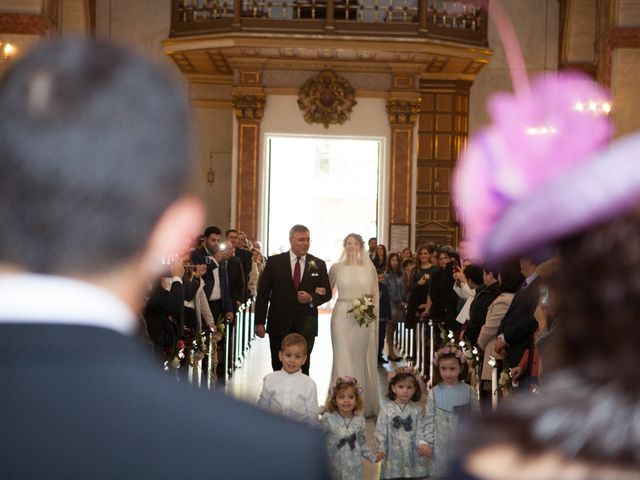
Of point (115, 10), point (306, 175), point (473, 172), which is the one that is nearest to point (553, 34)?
point (306, 175)

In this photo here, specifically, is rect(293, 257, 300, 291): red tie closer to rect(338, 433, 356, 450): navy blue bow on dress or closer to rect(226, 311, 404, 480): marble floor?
rect(226, 311, 404, 480): marble floor

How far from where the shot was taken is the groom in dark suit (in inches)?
494

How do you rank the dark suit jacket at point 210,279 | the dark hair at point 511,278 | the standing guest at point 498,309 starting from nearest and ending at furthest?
the standing guest at point 498,309 < the dark hair at point 511,278 < the dark suit jacket at point 210,279

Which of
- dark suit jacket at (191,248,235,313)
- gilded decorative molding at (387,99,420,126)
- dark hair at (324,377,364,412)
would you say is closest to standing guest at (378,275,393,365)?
dark suit jacket at (191,248,235,313)

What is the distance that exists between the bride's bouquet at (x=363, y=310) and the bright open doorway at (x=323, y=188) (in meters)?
13.1

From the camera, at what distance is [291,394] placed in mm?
8516

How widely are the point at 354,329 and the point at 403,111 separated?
12.5 meters

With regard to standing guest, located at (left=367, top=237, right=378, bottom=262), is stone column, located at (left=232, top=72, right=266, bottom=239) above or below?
above

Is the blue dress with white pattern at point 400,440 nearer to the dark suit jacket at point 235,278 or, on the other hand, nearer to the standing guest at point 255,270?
the dark suit jacket at point 235,278

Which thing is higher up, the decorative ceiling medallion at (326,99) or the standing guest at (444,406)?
the decorative ceiling medallion at (326,99)

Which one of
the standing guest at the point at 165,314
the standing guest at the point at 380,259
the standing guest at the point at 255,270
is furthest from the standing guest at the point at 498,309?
the standing guest at the point at 255,270

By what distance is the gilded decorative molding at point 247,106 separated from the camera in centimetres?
2450

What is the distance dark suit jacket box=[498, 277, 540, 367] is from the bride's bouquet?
3.82 m

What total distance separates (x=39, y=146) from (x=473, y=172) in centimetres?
53
